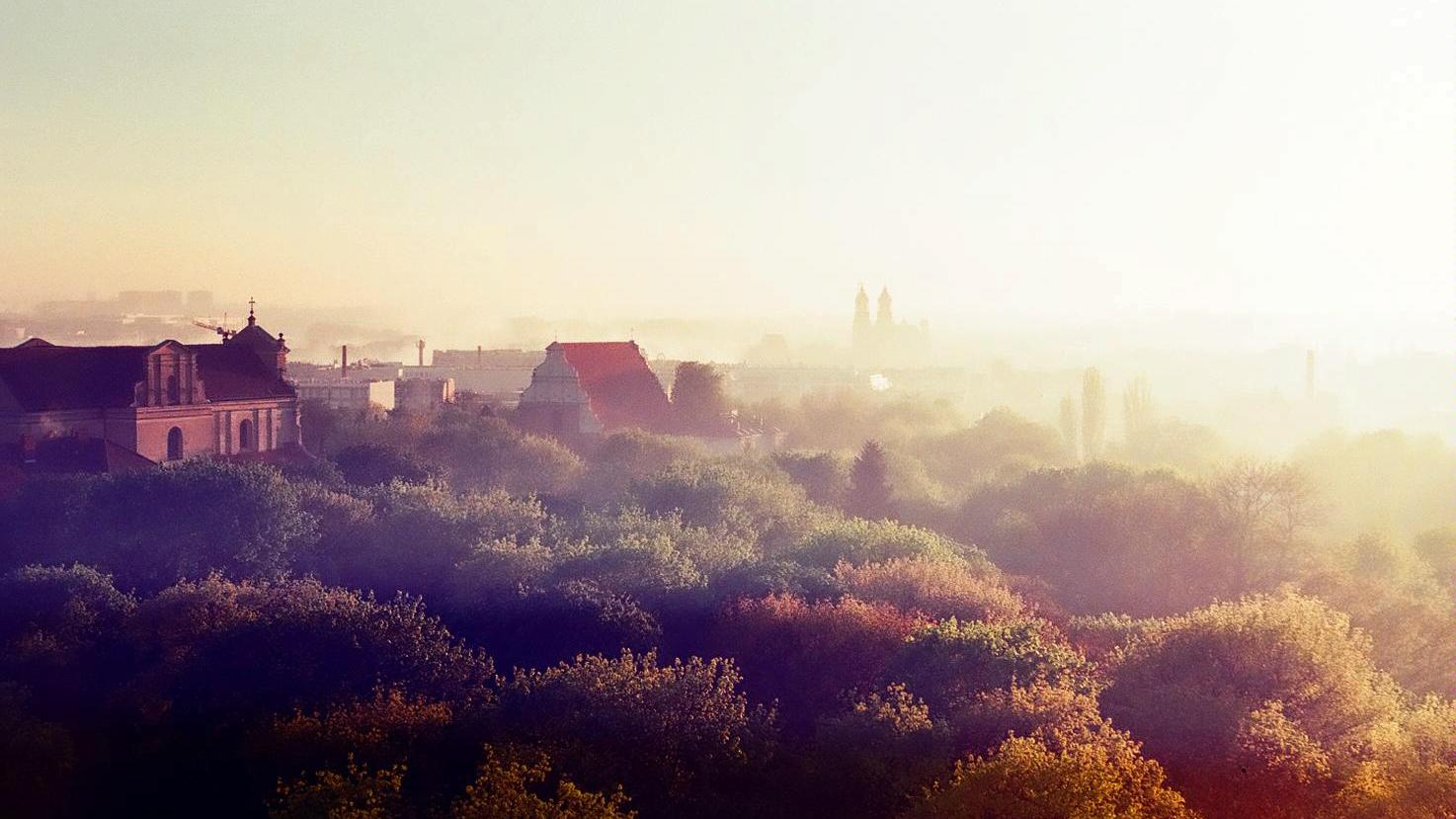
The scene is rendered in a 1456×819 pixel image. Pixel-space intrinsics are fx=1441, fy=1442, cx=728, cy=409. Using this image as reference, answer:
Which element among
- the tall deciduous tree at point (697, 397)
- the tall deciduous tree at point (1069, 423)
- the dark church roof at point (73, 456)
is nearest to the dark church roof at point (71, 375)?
the dark church roof at point (73, 456)

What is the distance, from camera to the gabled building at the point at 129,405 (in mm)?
52781

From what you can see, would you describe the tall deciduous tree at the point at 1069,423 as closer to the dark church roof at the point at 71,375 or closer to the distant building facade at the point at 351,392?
the distant building facade at the point at 351,392

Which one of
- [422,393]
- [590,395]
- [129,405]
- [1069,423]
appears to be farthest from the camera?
[422,393]

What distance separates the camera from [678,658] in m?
28.0

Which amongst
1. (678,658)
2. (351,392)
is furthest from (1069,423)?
(678,658)

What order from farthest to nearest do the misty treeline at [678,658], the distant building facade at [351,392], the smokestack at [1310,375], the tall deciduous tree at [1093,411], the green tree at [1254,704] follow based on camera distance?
the smokestack at [1310,375] → the distant building facade at [351,392] → the tall deciduous tree at [1093,411] → the green tree at [1254,704] → the misty treeline at [678,658]

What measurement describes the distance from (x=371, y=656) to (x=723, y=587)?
32.8ft

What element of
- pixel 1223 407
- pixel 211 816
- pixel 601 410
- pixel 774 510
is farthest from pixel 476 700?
pixel 1223 407

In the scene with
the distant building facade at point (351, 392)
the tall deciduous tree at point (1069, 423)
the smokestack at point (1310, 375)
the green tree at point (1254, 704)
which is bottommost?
the green tree at point (1254, 704)

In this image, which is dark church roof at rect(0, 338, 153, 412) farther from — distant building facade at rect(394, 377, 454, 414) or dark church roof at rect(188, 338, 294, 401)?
distant building facade at rect(394, 377, 454, 414)

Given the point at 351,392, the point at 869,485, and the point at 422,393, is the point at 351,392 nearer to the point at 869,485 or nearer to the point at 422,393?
the point at 422,393

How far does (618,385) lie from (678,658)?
48.3 metres

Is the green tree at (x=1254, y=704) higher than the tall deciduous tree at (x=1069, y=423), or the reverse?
the tall deciduous tree at (x=1069, y=423)

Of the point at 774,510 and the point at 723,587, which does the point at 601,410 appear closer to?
the point at 774,510
